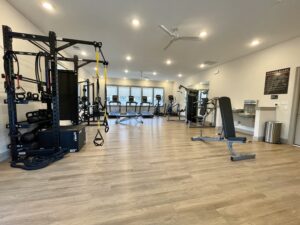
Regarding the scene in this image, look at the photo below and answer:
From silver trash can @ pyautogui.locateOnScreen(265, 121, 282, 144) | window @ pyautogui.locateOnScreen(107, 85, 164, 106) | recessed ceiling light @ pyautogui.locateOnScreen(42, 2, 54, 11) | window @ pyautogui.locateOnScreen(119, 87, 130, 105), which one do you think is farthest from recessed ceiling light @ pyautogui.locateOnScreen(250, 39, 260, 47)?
window @ pyautogui.locateOnScreen(119, 87, 130, 105)

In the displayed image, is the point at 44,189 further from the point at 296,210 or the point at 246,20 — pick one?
the point at 246,20

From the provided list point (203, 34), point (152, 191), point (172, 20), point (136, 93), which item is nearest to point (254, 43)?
point (203, 34)

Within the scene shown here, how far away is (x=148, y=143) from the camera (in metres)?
4.01

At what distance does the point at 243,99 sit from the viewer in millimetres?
5789

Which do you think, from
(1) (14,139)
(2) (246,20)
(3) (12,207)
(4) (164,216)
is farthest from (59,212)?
(2) (246,20)

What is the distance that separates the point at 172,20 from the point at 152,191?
3.59 meters

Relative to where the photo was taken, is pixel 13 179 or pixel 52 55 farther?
pixel 52 55

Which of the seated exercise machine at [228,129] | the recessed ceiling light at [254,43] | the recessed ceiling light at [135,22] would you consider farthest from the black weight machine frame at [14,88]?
the recessed ceiling light at [254,43]

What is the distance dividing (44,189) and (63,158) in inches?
42.8

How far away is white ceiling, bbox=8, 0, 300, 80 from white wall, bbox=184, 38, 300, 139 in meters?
0.39

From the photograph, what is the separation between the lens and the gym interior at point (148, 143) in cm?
158

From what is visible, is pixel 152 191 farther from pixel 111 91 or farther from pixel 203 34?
pixel 111 91

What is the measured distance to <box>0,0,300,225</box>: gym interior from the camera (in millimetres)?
1576

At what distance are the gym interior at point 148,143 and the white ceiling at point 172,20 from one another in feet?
0.10
